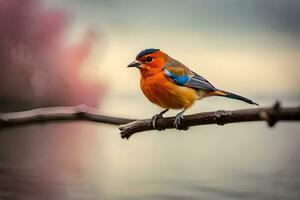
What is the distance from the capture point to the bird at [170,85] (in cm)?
162

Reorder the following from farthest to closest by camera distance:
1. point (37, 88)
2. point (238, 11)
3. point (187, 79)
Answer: point (37, 88) < point (238, 11) < point (187, 79)

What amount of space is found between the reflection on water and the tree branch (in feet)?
0.11

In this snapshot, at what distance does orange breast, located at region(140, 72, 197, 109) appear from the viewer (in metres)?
1.62

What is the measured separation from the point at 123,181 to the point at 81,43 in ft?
1.60

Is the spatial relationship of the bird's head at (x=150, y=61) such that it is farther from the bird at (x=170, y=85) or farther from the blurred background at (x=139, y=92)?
the blurred background at (x=139, y=92)

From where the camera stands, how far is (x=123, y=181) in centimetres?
183

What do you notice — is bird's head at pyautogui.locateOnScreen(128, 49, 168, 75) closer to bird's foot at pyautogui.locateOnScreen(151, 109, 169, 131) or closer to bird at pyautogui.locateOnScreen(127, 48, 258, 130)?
bird at pyautogui.locateOnScreen(127, 48, 258, 130)

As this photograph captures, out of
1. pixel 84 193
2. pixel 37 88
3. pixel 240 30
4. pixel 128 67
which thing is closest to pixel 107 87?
pixel 128 67

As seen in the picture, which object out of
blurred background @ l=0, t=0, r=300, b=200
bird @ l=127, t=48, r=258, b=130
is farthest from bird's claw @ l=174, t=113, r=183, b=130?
blurred background @ l=0, t=0, r=300, b=200

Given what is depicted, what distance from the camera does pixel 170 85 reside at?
162 cm

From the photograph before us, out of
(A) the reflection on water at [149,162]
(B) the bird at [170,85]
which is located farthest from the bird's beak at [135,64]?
(A) the reflection on water at [149,162]

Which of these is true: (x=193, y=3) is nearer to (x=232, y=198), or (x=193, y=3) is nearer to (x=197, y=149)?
(x=197, y=149)

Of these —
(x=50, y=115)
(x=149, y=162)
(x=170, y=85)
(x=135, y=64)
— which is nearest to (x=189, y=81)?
(x=170, y=85)

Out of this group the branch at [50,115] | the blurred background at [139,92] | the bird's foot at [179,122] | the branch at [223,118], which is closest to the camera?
the branch at [223,118]
